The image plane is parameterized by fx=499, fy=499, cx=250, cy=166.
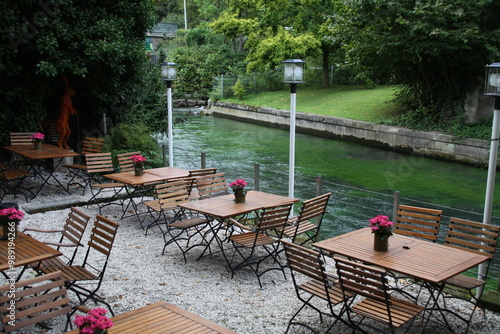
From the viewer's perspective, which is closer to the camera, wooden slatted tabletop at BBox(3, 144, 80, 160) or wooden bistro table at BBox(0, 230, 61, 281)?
wooden bistro table at BBox(0, 230, 61, 281)

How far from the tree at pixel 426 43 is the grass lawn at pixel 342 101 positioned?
1.41 m

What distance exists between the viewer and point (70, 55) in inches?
438

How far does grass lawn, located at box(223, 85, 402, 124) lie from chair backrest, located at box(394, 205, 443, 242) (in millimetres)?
15164

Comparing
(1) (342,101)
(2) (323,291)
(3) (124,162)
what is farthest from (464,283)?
(1) (342,101)

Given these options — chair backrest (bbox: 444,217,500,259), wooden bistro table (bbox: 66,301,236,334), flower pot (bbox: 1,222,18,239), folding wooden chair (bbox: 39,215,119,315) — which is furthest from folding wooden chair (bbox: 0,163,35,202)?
chair backrest (bbox: 444,217,500,259)

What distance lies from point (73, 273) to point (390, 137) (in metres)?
16.5

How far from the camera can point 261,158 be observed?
57.0 ft

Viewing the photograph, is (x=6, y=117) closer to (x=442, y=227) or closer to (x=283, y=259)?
(x=283, y=259)

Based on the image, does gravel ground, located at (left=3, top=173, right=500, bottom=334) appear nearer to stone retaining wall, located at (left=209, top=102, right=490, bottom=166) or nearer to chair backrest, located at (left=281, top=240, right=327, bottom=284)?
chair backrest, located at (left=281, top=240, right=327, bottom=284)

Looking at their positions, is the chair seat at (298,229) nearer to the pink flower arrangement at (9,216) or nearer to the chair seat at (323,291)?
the chair seat at (323,291)

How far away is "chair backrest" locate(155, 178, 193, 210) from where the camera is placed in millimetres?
7438

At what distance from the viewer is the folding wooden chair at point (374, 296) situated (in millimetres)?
4066

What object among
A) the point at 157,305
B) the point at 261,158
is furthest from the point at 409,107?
the point at 157,305

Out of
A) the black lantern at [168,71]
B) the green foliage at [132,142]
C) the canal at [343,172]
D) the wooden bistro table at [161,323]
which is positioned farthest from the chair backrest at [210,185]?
the green foliage at [132,142]
